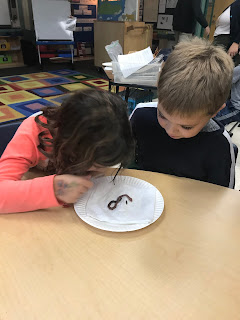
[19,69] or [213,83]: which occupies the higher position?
[213,83]

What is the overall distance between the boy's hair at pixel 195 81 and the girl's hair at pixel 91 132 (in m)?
0.15

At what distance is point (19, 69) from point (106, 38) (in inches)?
62.6

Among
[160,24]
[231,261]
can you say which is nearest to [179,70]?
[231,261]

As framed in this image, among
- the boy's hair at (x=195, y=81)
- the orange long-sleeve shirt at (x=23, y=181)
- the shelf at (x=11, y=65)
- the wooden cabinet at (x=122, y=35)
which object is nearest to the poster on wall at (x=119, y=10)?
the wooden cabinet at (x=122, y=35)

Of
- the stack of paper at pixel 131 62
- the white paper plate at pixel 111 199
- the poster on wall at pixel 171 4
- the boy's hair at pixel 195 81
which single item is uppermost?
the poster on wall at pixel 171 4

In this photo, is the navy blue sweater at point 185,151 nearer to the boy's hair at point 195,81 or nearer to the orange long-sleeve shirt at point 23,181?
the boy's hair at point 195,81

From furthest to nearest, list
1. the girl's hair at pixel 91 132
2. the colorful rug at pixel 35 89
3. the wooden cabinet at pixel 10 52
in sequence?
the wooden cabinet at pixel 10 52 → the colorful rug at pixel 35 89 → the girl's hair at pixel 91 132

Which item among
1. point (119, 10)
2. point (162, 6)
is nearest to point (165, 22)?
point (162, 6)

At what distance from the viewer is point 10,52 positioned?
16.0 ft

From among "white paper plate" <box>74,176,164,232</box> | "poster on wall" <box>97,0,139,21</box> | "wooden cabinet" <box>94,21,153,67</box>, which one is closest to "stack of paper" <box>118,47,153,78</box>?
"white paper plate" <box>74,176,164,232</box>

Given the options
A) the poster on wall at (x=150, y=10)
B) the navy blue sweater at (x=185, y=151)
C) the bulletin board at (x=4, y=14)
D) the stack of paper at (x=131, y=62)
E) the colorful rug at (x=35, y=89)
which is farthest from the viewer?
the poster on wall at (x=150, y=10)

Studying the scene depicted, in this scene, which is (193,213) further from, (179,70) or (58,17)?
(58,17)

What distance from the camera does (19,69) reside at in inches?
180

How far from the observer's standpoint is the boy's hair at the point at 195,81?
673mm
